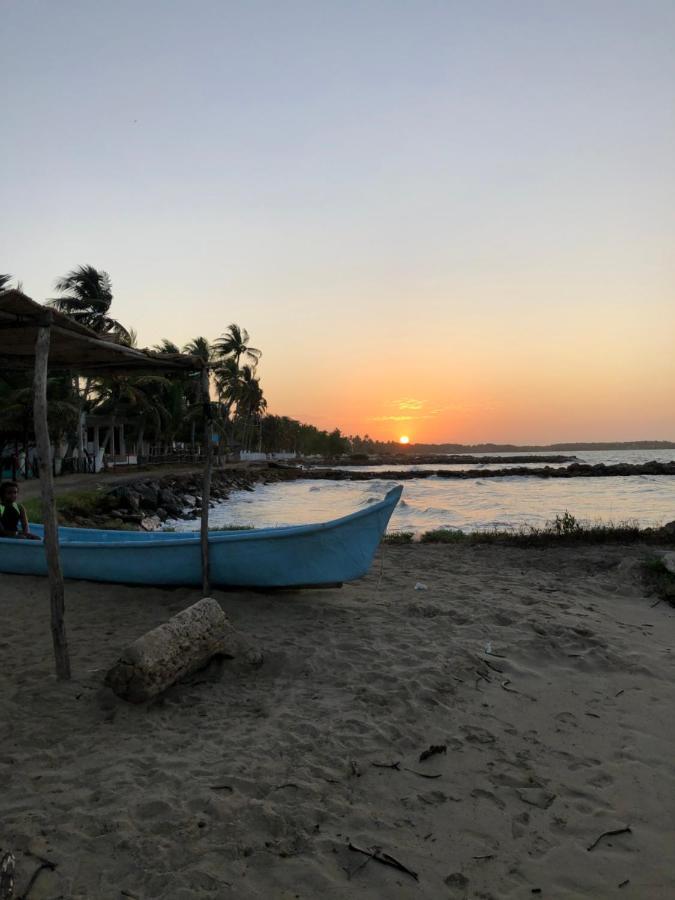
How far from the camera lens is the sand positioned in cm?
241

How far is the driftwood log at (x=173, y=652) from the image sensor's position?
3.83m

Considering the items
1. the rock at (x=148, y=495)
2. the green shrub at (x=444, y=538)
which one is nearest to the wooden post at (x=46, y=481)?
the green shrub at (x=444, y=538)

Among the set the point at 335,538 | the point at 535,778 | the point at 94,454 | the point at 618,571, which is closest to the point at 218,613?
the point at 335,538

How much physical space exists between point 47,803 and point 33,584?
5.11m

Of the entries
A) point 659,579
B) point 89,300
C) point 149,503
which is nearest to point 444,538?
point 659,579

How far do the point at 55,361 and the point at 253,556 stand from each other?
3217 millimetres

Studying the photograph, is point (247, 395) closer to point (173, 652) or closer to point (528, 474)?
point (528, 474)

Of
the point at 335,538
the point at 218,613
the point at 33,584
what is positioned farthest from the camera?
the point at 33,584

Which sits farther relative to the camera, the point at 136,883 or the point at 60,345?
the point at 60,345

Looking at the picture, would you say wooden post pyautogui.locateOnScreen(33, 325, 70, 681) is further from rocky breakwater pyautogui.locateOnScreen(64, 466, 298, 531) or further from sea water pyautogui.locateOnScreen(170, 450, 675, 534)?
sea water pyautogui.locateOnScreen(170, 450, 675, 534)

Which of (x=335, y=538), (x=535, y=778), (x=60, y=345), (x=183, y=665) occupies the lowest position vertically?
(x=535, y=778)

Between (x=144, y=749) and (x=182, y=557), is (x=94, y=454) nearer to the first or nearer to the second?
(x=182, y=557)

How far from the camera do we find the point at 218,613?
453 centimetres

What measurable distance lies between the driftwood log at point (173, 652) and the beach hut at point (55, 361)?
765mm
